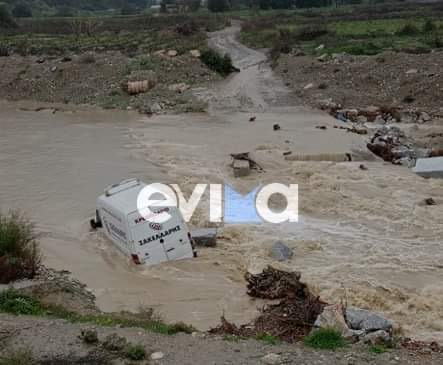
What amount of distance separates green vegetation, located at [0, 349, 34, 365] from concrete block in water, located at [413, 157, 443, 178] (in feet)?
47.2

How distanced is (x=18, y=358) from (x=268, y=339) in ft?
10.8

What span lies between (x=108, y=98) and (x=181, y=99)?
425cm

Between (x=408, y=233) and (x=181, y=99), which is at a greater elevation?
(x=181, y=99)

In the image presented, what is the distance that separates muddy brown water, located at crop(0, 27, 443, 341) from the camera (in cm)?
1251

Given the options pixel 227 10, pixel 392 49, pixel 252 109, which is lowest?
pixel 252 109

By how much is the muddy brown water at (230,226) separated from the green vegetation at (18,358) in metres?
3.57

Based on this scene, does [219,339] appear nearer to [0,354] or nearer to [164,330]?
[164,330]

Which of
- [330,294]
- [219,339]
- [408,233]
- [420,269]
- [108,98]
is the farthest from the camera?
[108,98]

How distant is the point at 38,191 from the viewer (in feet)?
65.4

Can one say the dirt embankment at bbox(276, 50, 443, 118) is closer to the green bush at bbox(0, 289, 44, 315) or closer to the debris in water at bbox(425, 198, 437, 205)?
the debris in water at bbox(425, 198, 437, 205)

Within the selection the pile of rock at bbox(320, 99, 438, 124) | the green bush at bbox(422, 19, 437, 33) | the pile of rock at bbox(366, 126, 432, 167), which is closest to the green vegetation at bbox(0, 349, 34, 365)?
the pile of rock at bbox(366, 126, 432, 167)

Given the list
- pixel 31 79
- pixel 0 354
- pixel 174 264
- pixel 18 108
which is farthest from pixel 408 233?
pixel 31 79

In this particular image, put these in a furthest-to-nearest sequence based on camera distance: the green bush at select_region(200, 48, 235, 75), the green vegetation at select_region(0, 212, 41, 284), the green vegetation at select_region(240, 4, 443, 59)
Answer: the green vegetation at select_region(240, 4, 443, 59) → the green bush at select_region(200, 48, 235, 75) → the green vegetation at select_region(0, 212, 41, 284)

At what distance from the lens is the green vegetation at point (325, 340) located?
869cm
